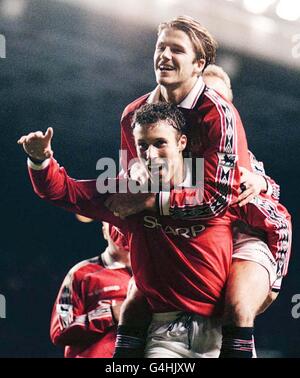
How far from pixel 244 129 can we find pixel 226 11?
638mm

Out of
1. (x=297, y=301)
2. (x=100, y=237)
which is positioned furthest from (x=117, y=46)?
(x=297, y=301)

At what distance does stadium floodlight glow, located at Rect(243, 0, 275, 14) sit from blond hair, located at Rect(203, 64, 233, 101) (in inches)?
15.2

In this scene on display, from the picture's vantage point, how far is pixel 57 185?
12.2 ft

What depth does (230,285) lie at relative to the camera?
3.58m

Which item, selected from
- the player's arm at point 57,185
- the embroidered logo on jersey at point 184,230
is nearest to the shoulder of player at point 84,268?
the player's arm at point 57,185

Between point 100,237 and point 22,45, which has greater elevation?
point 22,45

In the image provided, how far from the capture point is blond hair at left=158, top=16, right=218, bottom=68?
376 cm

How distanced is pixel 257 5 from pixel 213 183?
3.45ft

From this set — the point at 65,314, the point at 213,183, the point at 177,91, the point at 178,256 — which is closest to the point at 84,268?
the point at 65,314

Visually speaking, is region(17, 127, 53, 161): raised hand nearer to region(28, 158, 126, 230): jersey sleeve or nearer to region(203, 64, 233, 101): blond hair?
region(28, 158, 126, 230): jersey sleeve

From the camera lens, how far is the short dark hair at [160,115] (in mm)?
3666

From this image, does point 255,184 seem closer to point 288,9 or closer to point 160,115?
point 160,115

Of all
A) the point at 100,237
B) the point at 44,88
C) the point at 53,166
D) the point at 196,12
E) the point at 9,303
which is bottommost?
the point at 9,303

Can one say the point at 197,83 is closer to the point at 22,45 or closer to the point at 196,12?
the point at 196,12
